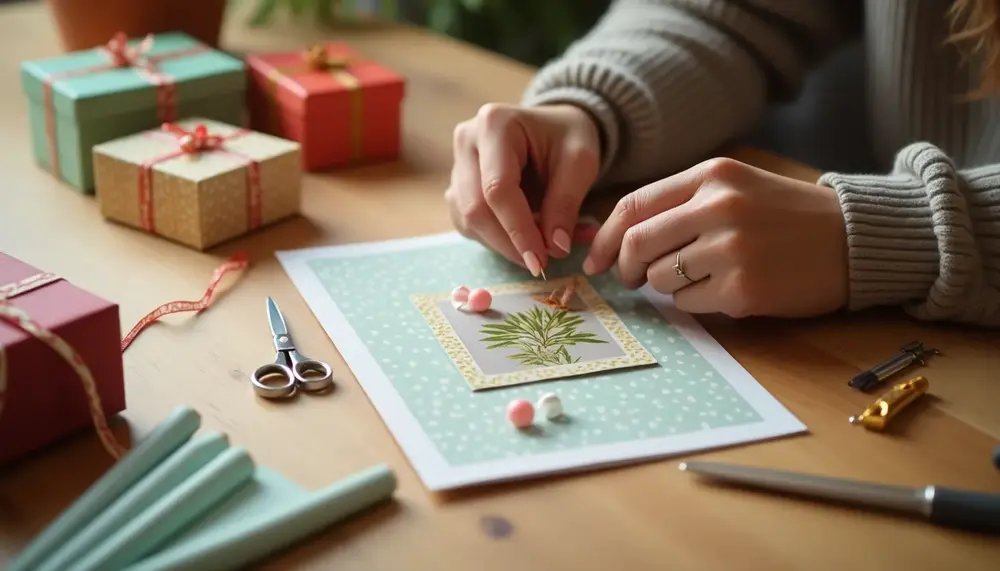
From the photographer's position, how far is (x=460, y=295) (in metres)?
0.77

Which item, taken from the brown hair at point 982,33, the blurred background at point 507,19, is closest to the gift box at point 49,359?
the brown hair at point 982,33

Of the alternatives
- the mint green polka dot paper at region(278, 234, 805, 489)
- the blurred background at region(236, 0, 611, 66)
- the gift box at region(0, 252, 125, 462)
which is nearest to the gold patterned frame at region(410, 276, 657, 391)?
the mint green polka dot paper at region(278, 234, 805, 489)

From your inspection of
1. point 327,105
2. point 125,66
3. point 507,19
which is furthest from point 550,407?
point 507,19

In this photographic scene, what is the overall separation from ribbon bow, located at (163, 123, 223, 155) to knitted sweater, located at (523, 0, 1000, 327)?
0.30 metres

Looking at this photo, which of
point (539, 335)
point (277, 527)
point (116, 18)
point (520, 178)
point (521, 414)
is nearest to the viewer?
point (277, 527)

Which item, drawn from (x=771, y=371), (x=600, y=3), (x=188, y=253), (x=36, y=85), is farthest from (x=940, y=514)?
(x=600, y=3)

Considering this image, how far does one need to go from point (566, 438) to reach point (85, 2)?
0.78m

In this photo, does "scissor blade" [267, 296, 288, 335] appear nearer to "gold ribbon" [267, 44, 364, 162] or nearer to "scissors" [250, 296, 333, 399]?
"scissors" [250, 296, 333, 399]

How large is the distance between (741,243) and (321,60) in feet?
1.68

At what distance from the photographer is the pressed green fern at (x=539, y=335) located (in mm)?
706

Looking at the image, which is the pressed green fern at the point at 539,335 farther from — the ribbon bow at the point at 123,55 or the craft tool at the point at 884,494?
the ribbon bow at the point at 123,55

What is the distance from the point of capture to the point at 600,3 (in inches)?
67.0

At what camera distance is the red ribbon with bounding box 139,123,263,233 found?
0.83m

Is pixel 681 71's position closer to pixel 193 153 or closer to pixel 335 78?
pixel 335 78
